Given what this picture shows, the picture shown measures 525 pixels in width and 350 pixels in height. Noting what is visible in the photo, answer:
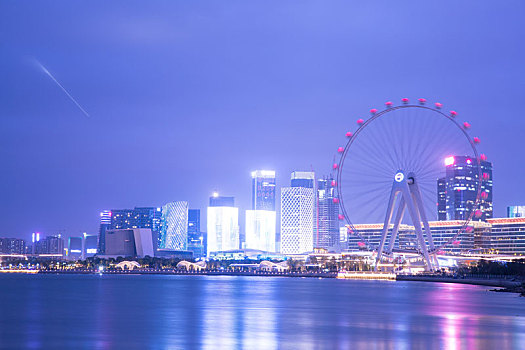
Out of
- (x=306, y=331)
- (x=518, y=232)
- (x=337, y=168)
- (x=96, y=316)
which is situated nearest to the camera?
(x=306, y=331)

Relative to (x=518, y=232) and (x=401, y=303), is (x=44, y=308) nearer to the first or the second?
(x=401, y=303)

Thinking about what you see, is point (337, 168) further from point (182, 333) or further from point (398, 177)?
point (182, 333)

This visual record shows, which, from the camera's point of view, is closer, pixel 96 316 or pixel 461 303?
pixel 96 316

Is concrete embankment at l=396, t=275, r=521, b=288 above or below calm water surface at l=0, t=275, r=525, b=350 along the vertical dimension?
below

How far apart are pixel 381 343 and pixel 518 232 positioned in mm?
169767

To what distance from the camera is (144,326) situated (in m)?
48.5

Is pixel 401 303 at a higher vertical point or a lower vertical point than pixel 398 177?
lower

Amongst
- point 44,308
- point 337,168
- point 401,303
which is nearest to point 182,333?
point 44,308

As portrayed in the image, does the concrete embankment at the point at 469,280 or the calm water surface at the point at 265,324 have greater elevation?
the calm water surface at the point at 265,324

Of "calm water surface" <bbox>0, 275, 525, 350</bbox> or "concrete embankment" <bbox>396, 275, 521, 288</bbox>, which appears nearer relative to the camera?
"calm water surface" <bbox>0, 275, 525, 350</bbox>

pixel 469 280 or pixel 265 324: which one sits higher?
pixel 265 324

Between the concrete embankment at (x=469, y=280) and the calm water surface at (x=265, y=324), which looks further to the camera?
the concrete embankment at (x=469, y=280)

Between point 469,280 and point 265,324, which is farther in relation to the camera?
point 469,280

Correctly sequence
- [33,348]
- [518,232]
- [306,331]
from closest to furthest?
[33,348]
[306,331]
[518,232]
